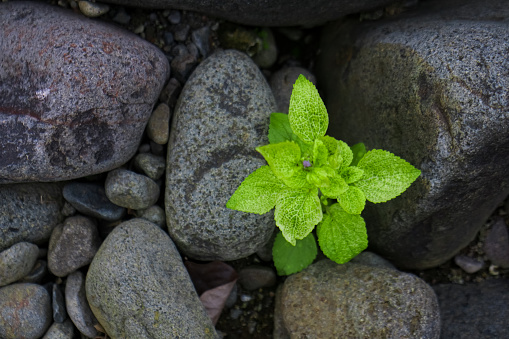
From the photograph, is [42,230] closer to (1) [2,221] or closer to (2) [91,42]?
(1) [2,221]

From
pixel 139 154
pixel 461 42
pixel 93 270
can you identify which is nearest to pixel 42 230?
pixel 93 270

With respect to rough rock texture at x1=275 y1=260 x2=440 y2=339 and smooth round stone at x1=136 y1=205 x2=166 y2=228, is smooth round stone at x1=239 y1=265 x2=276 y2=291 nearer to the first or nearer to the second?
rough rock texture at x1=275 y1=260 x2=440 y2=339

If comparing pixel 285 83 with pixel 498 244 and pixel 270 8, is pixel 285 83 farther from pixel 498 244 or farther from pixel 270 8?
pixel 498 244

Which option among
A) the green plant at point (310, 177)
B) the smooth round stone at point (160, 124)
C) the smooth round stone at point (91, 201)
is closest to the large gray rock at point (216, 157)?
the smooth round stone at point (160, 124)

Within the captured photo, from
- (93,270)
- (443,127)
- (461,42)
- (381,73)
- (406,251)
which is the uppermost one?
(461,42)

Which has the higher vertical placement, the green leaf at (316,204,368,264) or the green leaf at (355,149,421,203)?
the green leaf at (355,149,421,203)

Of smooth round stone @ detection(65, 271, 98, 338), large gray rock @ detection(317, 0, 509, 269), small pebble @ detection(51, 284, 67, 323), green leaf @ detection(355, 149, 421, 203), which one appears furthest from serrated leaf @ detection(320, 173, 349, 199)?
small pebble @ detection(51, 284, 67, 323)
